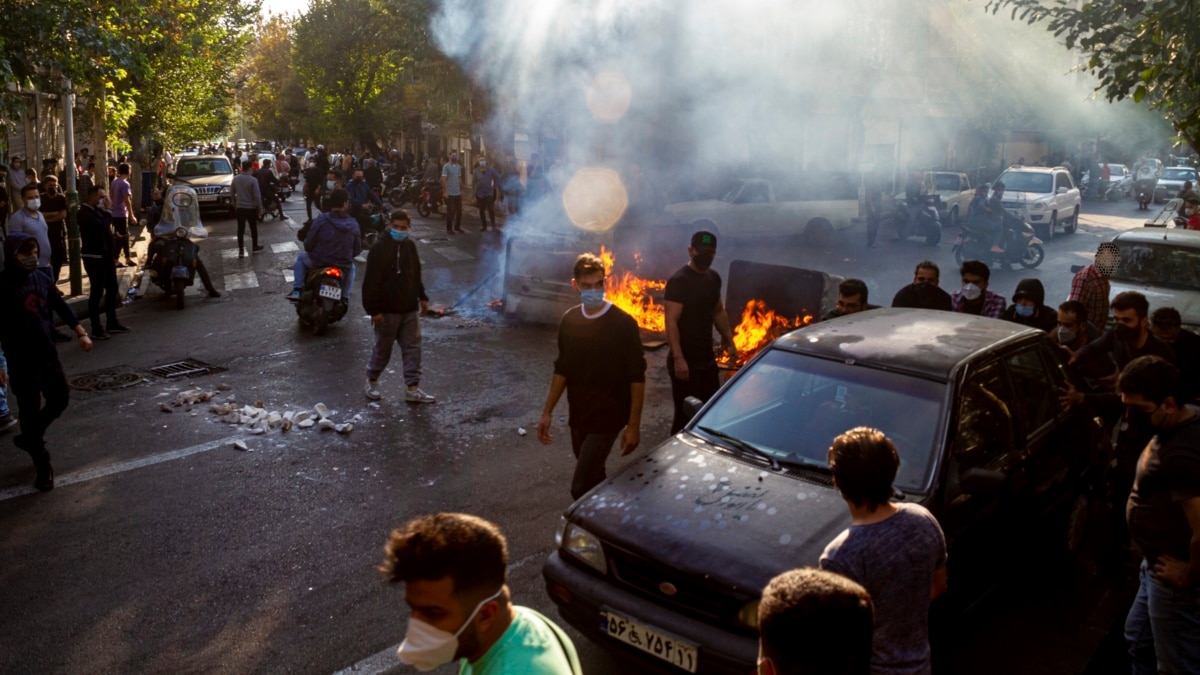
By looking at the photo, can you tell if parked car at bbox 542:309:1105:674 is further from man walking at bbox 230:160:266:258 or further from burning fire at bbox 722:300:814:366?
man walking at bbox 230:160:266:258

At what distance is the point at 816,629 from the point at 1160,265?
1041 cm

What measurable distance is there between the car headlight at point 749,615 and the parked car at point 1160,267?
328 inches

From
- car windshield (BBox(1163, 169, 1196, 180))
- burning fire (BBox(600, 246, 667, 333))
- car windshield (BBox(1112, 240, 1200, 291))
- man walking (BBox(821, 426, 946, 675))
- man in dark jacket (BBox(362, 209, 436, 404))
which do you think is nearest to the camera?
man walking (BBox(821, 426, 946, 675))

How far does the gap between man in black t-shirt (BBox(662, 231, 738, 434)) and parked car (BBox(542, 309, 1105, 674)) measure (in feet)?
3.58

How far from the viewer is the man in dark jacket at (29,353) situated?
6.28 meters

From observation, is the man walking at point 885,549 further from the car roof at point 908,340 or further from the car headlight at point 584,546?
the car roof at point 908,340

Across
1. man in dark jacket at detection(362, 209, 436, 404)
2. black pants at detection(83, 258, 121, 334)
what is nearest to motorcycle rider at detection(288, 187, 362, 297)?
black pants at detection(83, 258, 121, 334)

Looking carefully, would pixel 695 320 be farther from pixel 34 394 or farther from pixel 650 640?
pixel 34 394

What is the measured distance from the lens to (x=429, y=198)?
25281 millimetres

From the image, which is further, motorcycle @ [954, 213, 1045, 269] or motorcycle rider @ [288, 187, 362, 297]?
motorcycle @ [954, 213, 1045, 269]

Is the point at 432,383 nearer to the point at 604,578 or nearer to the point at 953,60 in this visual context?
the point at 604,578

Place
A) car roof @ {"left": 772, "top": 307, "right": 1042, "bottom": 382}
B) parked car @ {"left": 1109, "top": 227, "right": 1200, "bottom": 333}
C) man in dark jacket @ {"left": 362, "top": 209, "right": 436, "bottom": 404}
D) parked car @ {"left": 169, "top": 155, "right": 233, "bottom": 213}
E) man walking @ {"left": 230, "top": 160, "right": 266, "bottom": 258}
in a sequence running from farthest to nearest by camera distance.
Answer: parked car @ {"left": 169, "top": 155, "right": 233, "bottom": 213}, man walking @ {"left": 230, "top": 160, "right": 266, "bottom": 258}, parked car @ {"left": 1109, "top": 227, "right": 1200, "bottom": 333}, man in dark jacket @ {"left": 362, "top": 209, "right": 436, "bottom": 404}, car roof @ {"left": 772, "top": 307, "right": 1042, "bottom": 382}

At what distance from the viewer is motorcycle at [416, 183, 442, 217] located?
25.3 m

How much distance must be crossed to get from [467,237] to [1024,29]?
23091 millimetres
